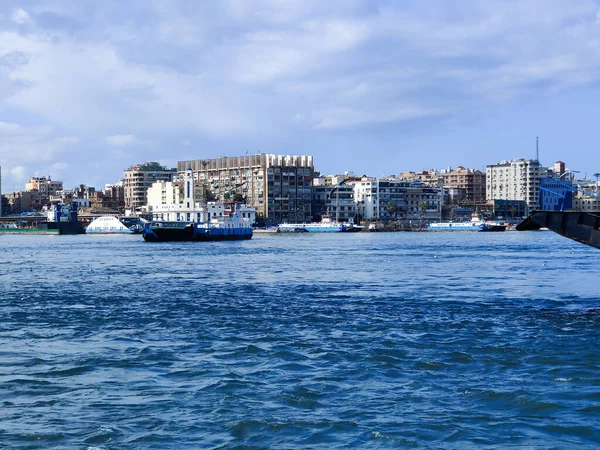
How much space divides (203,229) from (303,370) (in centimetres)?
11101

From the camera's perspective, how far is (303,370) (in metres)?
16.0

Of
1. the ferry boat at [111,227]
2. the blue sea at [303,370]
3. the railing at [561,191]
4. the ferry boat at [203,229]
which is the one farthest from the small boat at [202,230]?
the railing at [561,191]

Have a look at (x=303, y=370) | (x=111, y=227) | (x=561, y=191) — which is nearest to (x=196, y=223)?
(x=111, y=227)

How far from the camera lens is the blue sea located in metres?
11.7

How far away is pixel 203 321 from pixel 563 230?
1285 centimetres

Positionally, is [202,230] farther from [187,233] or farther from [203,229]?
[187,233]

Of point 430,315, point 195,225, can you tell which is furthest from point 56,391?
point 195,225

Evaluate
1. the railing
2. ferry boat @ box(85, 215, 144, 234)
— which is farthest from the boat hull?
the railing

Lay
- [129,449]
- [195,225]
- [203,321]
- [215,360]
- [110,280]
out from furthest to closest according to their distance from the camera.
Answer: [195,225], [110,280], [203,321], [215,360], [129,449]

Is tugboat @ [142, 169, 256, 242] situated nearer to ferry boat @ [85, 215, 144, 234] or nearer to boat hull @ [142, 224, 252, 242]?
boat hull @ [142, 224, 252, 242]

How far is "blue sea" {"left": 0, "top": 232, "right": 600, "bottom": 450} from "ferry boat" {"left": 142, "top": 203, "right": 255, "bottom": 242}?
87484mm

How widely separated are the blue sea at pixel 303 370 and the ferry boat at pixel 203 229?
287 ft

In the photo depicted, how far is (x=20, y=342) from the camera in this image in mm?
19891

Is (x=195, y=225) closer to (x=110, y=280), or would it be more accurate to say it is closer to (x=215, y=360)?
(x=110, y=280)
